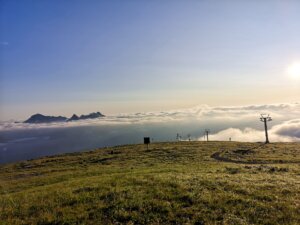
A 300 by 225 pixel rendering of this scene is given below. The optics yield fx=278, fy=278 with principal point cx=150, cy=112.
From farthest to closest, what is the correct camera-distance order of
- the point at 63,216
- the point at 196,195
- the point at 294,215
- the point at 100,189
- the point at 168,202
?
the point at 100,189
the point at 196,195
the point at 168,202
the point at 63,216
the point at 294,215

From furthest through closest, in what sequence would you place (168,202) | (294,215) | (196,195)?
(196,195) → (168,202) → (294,215)

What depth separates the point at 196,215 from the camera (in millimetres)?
14797

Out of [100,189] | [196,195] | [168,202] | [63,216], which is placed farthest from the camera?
[100,189]

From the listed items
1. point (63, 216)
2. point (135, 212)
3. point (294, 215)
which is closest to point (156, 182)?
point (135, 212)

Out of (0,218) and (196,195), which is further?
(196,195)

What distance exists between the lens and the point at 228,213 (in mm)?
15039

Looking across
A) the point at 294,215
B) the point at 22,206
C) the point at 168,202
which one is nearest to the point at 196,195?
the point at 168,202

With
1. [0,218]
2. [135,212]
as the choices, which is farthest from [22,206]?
[135,212]

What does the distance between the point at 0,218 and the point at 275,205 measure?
645 inches

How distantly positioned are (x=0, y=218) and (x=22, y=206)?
7.59ft

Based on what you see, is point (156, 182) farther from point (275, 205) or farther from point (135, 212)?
point (275, 205)

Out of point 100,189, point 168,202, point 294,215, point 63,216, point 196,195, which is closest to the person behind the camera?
point 294,215

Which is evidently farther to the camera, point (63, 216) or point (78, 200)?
point (78, 200)

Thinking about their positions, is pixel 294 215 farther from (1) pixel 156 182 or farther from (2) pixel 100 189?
(2) pixel 100 189
